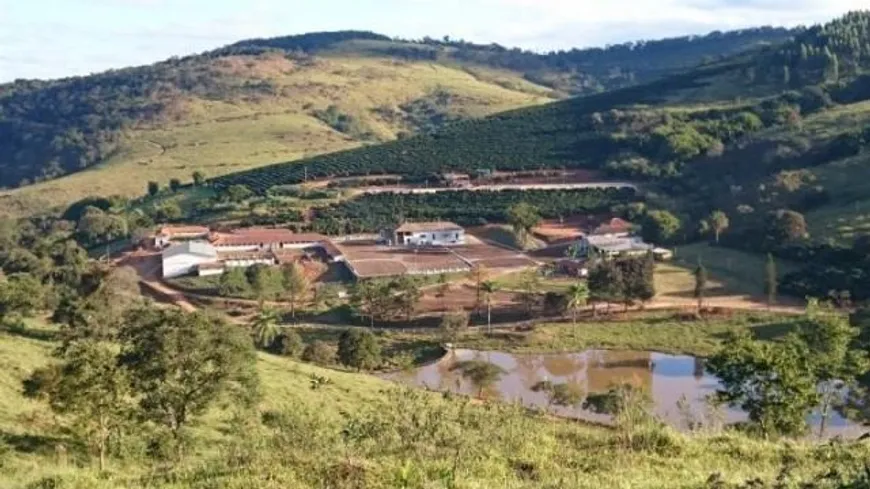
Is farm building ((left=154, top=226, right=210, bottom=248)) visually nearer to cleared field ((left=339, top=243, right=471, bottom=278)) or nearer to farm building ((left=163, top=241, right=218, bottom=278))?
farm building ((left=163, top=241, right=218, bottom=278))

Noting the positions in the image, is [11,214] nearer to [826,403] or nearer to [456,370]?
[456,370]

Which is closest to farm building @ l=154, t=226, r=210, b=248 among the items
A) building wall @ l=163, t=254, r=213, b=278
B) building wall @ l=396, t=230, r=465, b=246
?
building wall @ l=163, t=254, r=213, b=278

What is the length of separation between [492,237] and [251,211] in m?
20.1

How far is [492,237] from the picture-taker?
216 ft

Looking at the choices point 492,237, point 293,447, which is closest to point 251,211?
point 492,237

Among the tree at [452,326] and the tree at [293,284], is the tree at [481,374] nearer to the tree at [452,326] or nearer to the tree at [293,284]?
the tree at [452,326]

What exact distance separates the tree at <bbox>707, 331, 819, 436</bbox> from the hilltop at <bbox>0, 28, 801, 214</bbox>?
265 feet

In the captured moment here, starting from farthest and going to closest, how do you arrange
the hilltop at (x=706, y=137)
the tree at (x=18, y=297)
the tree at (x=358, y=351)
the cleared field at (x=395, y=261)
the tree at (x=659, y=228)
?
the hilltop at (x=706, y=137)
the tree at (x=659, y=228)
the cleared field at (x=395, y=261)
the tree at (x=358, y=351)
the tree at (x=18, y=297)

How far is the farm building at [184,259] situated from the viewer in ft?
185

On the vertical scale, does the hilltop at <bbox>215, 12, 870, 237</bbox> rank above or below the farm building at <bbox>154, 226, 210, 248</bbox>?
above

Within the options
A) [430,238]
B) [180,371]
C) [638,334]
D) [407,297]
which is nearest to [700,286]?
[638,334]

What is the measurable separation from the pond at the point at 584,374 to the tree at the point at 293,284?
37.4ft

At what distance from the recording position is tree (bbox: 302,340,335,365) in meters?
37.4

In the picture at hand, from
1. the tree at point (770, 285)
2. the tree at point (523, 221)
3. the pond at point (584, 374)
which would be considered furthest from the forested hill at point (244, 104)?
the tree at point (770, 285)
